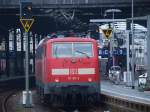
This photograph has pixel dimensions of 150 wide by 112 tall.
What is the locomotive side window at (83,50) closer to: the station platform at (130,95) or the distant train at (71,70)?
the distant train at (71,70)

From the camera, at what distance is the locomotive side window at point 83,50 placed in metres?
29.8

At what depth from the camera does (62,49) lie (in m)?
30.0

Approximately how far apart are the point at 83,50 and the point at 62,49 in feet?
3.26

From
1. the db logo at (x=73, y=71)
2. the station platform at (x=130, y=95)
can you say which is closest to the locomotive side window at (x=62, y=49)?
the db logo at (x=73, y=71)

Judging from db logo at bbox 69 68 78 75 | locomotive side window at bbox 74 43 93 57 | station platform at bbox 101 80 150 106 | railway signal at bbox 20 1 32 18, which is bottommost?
station platform at bbox 101 80 150 106

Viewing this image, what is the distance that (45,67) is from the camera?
3038cm

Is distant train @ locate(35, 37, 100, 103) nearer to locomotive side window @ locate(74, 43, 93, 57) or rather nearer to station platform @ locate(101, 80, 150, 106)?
locomotive side window @ locate(74, 43, 93, 57)

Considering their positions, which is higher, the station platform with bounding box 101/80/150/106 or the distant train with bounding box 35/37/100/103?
the distant train with bounding box 35/37/100/103

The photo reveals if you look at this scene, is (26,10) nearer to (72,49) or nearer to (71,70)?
(72,49)

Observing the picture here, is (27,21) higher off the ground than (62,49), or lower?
higher

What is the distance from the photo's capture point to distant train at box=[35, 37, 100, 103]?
2927 cm

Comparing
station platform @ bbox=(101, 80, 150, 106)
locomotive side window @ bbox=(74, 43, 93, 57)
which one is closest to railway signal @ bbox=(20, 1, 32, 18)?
locomotive side window @ bbox=(74, 43, 93, 57)

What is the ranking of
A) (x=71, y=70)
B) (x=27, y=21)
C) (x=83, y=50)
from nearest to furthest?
(x=27, y=21) → (x=71, y=70) → (x=83, y=50)

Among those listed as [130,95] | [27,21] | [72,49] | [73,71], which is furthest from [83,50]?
[130,95]
